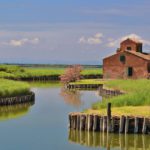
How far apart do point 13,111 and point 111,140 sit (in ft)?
66.3

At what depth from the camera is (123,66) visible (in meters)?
100

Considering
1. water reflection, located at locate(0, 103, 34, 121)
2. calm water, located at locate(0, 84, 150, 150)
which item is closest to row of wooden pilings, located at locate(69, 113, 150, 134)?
calm water, located at locate(0, 84, 150, 150)

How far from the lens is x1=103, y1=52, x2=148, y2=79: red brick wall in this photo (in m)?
97.4

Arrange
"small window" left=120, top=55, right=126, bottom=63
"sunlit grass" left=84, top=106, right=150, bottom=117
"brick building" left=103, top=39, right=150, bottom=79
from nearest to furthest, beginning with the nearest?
1. "sunlit grass" left=84, top=106, right=150, bottom=117
2. "brick building" left=103, top=39, right=150, bottom=79
3. "small window" left=120, top=55, right=126, bottom=63

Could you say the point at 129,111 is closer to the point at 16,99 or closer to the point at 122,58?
the point at 16,99

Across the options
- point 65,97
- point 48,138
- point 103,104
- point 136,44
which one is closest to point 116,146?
point 48,138

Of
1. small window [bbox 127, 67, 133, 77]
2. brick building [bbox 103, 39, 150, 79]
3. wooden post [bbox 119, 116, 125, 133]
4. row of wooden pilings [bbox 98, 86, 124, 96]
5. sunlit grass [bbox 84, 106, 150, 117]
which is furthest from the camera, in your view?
small window [bbox 127, 67, 133, 77]

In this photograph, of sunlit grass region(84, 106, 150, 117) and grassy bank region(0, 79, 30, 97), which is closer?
sunlit grass region(84, 106, 150, 117)

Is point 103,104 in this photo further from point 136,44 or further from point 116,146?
point 136,44

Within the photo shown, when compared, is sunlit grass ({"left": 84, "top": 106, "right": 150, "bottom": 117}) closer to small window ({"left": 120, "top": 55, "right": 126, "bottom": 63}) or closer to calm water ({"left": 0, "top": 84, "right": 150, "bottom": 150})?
calm water ({"left": 0, "top": 84, "right": 150, "bottom": 150})

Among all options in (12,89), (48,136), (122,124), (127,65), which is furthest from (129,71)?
(48,136)

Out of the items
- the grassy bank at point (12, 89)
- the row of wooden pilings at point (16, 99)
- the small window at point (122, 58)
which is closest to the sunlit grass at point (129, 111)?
the row of wooden pilings at point (16, 99)

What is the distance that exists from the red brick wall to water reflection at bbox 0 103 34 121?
132 feet

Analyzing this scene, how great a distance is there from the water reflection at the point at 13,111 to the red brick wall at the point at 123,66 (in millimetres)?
40334
